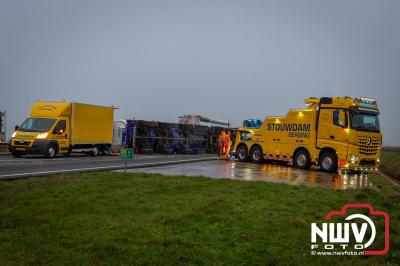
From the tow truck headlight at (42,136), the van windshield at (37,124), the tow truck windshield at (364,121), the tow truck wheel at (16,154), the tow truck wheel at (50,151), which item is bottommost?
the tow truck wheel at (16,154)

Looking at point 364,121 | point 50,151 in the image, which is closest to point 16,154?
point 50,151

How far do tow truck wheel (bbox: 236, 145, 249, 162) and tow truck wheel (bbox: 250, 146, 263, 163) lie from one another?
571 millimetres

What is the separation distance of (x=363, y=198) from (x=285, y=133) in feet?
39.9

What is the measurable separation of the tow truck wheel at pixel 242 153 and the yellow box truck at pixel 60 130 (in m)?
9.15

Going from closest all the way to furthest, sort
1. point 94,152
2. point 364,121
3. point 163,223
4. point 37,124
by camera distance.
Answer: point 163,223 < point 364,121 < point 37,124 < point 94,152

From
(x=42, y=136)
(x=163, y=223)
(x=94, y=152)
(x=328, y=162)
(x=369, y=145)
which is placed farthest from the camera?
(x=94, y=152)

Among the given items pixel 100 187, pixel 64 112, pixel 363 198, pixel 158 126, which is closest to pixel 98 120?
pixel 64 112

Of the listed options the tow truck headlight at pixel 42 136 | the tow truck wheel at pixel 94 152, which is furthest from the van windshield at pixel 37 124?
the tow truck wheel at pixel 94 152

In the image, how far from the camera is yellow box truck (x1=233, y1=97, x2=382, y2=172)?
1878 cm

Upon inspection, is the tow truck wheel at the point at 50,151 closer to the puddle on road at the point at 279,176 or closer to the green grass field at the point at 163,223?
the puddle on road at the point at 279,176

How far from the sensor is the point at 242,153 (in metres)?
25.5

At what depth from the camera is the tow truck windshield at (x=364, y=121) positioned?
18.7 metres

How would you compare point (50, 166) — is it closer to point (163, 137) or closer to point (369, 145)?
point (369, 145)

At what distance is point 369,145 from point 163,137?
17.9m
